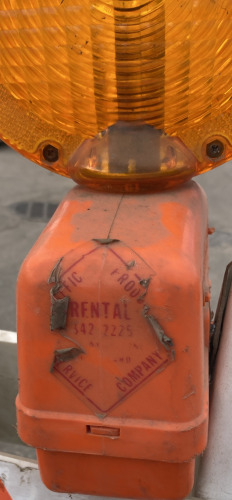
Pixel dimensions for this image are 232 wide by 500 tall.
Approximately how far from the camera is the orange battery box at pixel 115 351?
0.53 metres

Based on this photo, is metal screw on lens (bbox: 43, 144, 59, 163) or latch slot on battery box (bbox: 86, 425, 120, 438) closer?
latch slot on battery box (bbox: 86, 425, 120, 438)

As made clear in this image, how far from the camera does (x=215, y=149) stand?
0.70 m

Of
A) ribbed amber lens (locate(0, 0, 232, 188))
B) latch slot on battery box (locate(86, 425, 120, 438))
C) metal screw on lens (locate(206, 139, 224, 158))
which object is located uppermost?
ribbed amber lens (locate(0, 0, 232, 188))

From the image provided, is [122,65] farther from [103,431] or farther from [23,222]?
[23,222]

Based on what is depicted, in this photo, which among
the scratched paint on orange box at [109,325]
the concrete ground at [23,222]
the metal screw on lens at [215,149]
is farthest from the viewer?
the concrete ground at [23,222]

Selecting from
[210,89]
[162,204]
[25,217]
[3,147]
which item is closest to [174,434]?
[162,204]

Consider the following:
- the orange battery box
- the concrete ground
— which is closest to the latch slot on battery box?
the orange battery box

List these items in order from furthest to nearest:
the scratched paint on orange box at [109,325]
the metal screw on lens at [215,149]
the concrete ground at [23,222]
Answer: the concrete ground at [23,222] < the metal screw on lens at [215,149] < the scratched paint on orange box at [109,325]

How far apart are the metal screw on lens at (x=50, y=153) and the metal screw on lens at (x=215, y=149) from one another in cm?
19

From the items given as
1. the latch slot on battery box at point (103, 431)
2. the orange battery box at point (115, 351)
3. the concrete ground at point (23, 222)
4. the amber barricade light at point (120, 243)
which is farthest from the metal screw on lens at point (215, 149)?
the concrete ground at point (23, 222)

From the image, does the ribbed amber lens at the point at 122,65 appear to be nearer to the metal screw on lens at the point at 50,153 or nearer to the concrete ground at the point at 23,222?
the metal screw on lens at the point at 50,153

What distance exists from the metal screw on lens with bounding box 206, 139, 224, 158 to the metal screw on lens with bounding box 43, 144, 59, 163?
0.62 ft

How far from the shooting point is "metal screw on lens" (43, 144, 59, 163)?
72 cm

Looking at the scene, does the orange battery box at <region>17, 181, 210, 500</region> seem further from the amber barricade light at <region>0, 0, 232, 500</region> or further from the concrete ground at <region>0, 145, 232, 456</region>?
the concrete ground at <region>0, 145, 232, 456</region>
